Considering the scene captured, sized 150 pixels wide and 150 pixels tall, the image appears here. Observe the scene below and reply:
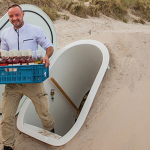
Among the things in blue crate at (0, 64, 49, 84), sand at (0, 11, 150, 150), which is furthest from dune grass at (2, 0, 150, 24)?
blue crate at (0, 64, 49, 84)

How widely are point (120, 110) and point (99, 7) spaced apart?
8.75 meters

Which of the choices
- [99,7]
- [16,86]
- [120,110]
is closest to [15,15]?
[16,86]

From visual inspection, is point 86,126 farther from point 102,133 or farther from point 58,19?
point 58,19

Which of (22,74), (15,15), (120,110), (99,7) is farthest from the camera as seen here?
(99,7)

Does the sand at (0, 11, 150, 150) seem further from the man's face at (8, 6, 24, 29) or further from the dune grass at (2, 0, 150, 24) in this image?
the dune grass at (2, 0, 150, 24)

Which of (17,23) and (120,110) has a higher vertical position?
(17,23)

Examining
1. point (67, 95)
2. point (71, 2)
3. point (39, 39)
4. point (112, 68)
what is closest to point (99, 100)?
point (112, 68)

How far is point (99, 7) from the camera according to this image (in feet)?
32.2

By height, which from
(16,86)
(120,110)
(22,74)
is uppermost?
(22,74)

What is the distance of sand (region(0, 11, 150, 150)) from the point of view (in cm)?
194

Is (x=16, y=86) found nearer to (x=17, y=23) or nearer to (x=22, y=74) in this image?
(x=22, y=74)

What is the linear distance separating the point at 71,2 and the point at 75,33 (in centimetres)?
319

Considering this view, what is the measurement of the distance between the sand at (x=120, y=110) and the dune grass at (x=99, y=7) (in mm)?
5587

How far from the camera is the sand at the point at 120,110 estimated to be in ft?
6.36
